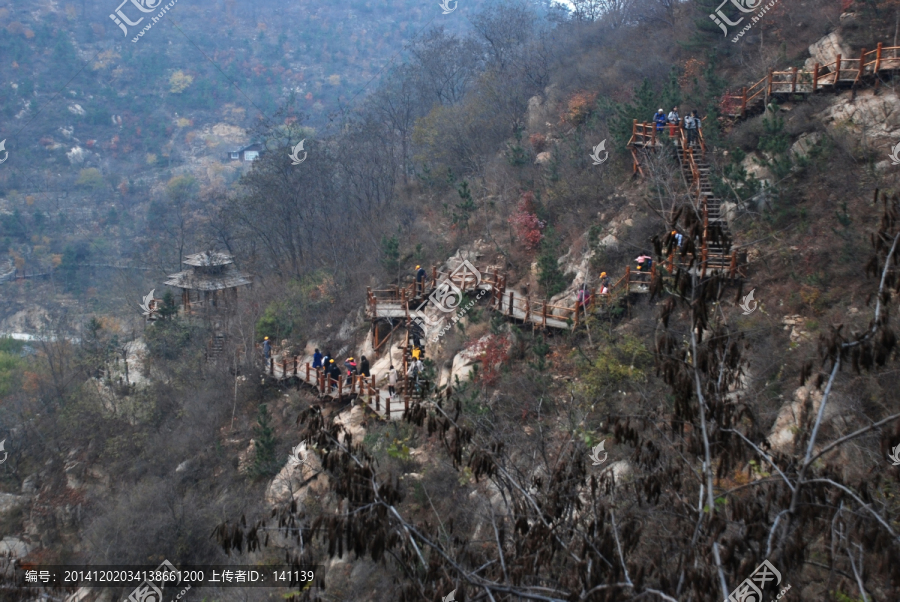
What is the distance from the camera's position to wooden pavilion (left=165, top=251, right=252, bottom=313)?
27812mm

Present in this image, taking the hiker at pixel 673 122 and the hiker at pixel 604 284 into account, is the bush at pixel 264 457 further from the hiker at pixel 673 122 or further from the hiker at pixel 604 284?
the hiker at pixel 673 122

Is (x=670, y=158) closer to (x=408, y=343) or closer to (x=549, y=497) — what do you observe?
(x=408, y=343)

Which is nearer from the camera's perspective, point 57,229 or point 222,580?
point 222,580

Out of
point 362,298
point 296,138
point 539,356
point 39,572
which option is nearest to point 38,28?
point 296,138

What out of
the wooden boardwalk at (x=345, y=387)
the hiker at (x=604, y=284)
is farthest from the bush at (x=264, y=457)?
the hiker at (x=604, y=284)

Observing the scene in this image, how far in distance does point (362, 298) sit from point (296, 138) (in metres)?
17.8

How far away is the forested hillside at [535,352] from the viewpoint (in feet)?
18.5

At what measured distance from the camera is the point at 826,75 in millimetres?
17156

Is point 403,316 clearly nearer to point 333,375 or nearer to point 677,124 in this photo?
point 333,375

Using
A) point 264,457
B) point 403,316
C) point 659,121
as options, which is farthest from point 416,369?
point 659,121

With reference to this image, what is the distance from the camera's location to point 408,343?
18.4 meters

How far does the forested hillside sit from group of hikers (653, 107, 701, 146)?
118mm

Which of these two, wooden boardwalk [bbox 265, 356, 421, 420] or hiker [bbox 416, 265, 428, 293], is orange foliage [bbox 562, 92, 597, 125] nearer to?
hiker [bbox 416, 265, 428, 293]

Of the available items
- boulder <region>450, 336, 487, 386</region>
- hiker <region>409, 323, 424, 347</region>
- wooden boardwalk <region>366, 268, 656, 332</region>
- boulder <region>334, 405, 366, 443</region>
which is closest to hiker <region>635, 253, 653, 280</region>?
wooden boardwalk <region>366, 268, 656, 332</region>
